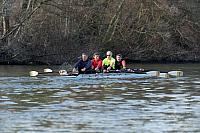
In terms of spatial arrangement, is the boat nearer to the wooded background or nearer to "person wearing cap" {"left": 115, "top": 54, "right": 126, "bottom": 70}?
"person wearing cap" {"left": 115, "top": 54, "right": 126, "bottom": 70}

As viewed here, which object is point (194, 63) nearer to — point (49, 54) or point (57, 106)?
point (49, 54)

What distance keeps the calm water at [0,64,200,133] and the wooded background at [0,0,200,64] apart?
38.9ft

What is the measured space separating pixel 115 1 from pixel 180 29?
5102 mm

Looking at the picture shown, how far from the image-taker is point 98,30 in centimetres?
4262

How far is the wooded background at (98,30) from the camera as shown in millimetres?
39594

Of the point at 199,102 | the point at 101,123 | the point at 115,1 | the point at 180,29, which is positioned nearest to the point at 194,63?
the point at 180,29

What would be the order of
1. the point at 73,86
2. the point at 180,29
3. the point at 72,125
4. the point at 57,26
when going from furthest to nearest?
1. the point at 180,29
2. the point at 57,26
3. the point at 73,86
4. the point at 72,125

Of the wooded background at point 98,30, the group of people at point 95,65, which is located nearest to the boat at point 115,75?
the group of people at point 95,65

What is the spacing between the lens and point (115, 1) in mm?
42656

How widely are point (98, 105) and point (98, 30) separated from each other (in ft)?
80.7

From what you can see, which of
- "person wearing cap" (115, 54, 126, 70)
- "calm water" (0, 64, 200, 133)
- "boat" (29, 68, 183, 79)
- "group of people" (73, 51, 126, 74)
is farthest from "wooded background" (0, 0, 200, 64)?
"calm water" (0, 64, 200, 133)

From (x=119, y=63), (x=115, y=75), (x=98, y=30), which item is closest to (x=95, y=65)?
(x=115, y=75)

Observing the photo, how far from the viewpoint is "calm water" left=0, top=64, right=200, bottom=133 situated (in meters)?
14.3

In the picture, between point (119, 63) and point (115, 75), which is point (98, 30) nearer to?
point (119, 63)
